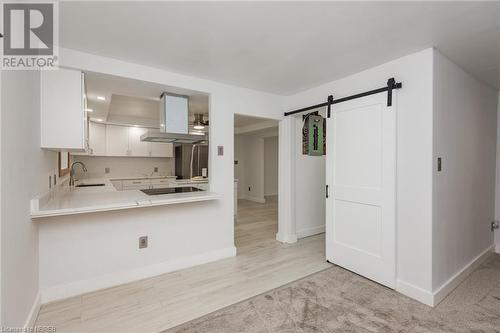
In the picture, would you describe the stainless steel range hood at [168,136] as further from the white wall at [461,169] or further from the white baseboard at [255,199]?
the white baseboard at [255,199]

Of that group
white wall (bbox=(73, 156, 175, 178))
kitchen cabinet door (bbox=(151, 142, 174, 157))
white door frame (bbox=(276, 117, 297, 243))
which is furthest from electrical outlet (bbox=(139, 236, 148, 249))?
white wall (bbox=(73, 156, 175, 178))

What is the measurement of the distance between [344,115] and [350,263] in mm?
1743

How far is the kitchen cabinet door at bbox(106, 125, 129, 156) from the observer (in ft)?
16.6

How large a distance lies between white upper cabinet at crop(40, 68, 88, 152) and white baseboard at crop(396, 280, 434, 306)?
10.8 feet

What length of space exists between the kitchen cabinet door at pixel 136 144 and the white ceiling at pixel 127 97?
0.20 metres

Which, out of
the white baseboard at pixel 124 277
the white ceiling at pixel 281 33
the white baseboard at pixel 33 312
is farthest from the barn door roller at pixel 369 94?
the white baseboard at pixel 33 312

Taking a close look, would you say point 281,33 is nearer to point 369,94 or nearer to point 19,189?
point 369,94

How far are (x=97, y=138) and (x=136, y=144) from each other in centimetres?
77

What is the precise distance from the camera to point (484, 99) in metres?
2.90

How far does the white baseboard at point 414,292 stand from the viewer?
6.65 feet

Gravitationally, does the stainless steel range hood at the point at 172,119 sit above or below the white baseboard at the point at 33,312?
above

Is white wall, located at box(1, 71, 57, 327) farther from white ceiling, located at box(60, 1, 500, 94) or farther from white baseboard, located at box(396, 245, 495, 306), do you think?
white baseboard, located at box(396, 245, 495, 306)

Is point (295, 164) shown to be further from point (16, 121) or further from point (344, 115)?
point (16, 121)

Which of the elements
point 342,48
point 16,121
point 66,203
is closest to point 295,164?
point 342,48
